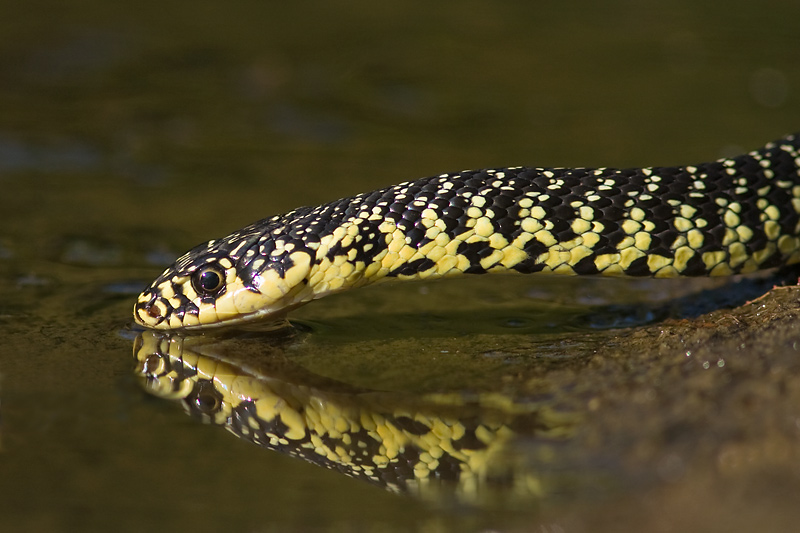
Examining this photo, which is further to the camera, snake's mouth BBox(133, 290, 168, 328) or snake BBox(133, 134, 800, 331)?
snake's mouth BBox(133, 290, 168, 328)

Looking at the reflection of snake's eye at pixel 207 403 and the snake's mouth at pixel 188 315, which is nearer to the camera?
the reflection of snake's eye at pixel 207 403

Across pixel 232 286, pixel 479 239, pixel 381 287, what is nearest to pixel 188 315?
pixel 232 286

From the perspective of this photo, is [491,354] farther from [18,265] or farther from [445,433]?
[18,265]

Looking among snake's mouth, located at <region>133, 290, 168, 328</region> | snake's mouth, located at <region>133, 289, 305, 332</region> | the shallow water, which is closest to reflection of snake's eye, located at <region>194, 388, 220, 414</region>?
the shallow water

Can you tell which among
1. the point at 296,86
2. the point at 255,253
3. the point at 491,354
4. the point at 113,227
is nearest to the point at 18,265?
the point at 113,227

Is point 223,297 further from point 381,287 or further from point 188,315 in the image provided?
point 381,287

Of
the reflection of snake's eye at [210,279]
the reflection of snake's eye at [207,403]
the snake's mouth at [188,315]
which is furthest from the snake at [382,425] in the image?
the reflection of snake's eye at [210,279]

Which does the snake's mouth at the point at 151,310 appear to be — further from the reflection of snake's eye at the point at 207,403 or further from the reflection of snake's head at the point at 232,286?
the reflection of snake's eye at the point at 207,403

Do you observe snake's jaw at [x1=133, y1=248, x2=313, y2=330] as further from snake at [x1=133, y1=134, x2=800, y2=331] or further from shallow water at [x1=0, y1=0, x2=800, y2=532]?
shallow water at [x1=0, y1=0, x2=800, y2=532]
